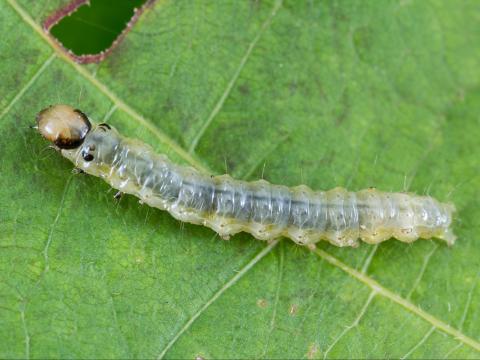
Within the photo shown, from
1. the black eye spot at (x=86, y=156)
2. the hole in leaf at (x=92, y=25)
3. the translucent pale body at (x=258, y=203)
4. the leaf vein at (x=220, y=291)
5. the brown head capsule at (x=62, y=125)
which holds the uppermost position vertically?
the hole in leaf at (x=92, y=25)

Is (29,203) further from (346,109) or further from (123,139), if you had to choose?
(346,109)

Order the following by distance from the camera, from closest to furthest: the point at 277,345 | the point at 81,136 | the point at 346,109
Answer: the point at 81,136 → the point at 277,345 → the point at 346,109

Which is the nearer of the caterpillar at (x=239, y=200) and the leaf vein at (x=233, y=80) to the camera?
the caterpillar at (x=239, y=200)

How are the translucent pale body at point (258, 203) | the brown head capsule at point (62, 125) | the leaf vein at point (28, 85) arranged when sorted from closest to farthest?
the brown head capsule at point (62, 125) → the leaf vein at point (28, 85) → the translucent pale body at point (258, 203)

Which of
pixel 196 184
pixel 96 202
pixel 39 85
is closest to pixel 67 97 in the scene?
pixel 39 85

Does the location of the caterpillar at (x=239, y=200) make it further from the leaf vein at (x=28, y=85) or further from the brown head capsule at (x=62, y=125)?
the leaf vein at (x=28, y=85)

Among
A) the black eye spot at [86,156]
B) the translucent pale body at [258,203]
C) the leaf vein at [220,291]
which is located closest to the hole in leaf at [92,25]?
the translucent pale body at [258,203]
